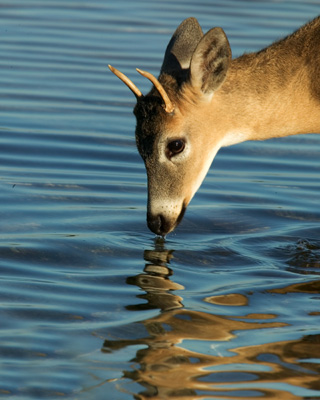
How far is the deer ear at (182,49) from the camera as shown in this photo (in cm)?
928

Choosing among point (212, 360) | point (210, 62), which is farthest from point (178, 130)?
point (212, 360)

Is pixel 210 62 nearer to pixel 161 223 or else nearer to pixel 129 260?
pixel 161 223

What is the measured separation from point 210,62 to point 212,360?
2.97m

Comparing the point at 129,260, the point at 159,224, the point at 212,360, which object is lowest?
the point at 212,360

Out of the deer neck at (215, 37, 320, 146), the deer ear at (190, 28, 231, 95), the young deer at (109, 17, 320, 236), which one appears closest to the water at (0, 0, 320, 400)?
the young deer at (109, 17, 320, 236)

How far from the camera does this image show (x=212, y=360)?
6.48 m

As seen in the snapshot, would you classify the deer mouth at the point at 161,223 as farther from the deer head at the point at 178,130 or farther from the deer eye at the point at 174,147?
the deer eye at the point at 174,147

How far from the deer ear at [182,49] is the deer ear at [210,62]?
474 millimetres

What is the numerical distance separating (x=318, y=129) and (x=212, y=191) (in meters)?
1.88

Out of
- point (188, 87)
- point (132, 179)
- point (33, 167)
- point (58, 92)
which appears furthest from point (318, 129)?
point (58, 92)

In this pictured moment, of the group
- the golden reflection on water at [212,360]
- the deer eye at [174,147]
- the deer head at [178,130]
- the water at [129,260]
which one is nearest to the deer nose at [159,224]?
the deer head at [178,130]

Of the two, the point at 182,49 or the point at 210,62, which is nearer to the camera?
the point at 210,62

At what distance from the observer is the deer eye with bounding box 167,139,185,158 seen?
866cm

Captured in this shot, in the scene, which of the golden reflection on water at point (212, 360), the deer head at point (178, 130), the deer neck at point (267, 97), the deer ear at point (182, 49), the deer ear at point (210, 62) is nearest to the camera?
the golden reflection on water at point (212, 360)
